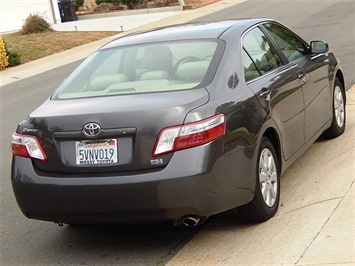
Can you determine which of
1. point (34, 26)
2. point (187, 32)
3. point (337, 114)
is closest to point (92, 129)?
point (187, 32)

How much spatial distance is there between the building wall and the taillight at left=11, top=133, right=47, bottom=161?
26.1m

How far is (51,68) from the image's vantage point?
1927cm

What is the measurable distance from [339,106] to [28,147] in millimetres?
3882

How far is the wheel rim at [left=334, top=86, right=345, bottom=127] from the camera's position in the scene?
23.4ft

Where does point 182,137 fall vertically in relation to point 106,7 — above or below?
above

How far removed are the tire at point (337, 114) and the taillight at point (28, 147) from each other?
3569mm

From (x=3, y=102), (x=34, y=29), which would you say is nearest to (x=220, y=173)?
(x=3, y=102)

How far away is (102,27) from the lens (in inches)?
1109

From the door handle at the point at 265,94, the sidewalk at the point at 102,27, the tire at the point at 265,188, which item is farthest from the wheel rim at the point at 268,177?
the sidewalk at the point at 102,27

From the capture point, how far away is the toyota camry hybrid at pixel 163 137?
437 centimetres

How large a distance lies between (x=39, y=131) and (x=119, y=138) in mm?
649

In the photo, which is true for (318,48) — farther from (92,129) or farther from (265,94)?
(92,129)

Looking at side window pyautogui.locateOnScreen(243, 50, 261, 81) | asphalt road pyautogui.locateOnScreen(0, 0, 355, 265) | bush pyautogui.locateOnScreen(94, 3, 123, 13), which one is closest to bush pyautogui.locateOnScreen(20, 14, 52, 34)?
bush pyautogui.locateOnScreen(94, 3, 123, 13)

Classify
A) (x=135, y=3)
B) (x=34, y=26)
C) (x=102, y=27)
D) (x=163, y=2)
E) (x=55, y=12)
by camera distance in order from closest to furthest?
(x=34, y=26)
(x=102, y=27)
(x=55, y=12)
(x=163, y=2)
(x=135, y=3)
